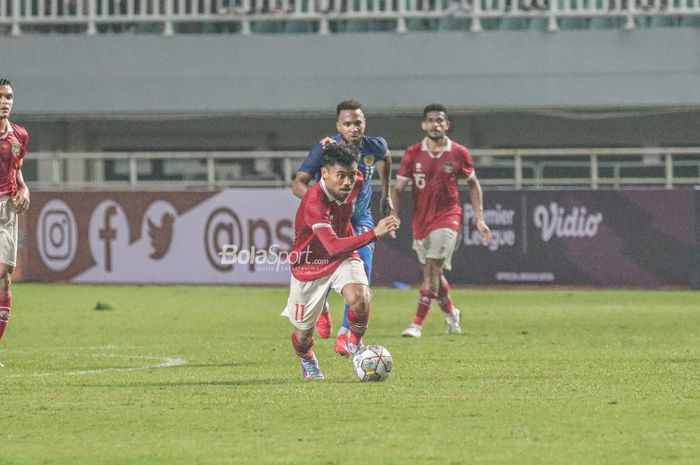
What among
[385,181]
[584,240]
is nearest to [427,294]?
[385,181]

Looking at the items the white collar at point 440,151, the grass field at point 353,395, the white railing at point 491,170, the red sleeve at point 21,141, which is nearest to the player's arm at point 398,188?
the white collar at point 440,151

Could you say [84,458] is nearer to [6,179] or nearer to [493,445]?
[493,445]

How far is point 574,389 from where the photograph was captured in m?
10.2

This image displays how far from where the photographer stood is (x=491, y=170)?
26719 mm

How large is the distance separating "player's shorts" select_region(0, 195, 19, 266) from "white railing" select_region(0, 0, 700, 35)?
17920mm

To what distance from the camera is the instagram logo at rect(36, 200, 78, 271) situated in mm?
26031

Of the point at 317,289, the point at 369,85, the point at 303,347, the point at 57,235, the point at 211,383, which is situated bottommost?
the point at 57,235

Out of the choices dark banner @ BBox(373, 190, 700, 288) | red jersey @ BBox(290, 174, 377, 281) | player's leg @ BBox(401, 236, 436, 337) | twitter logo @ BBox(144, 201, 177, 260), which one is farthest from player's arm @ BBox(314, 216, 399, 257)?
twitter logo @ BBox(144, 201, 177, 260)

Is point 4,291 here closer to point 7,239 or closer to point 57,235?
point 7,239

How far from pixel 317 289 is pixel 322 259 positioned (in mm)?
204

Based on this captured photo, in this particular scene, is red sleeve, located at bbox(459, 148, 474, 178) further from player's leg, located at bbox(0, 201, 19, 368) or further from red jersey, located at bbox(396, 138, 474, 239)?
player's leg, located at bbox(0, 201, 19, 368)

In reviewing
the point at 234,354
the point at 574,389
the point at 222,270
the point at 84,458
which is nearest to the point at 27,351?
the point at 234,354

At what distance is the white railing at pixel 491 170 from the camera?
2656cm

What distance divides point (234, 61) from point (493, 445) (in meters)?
23.4
